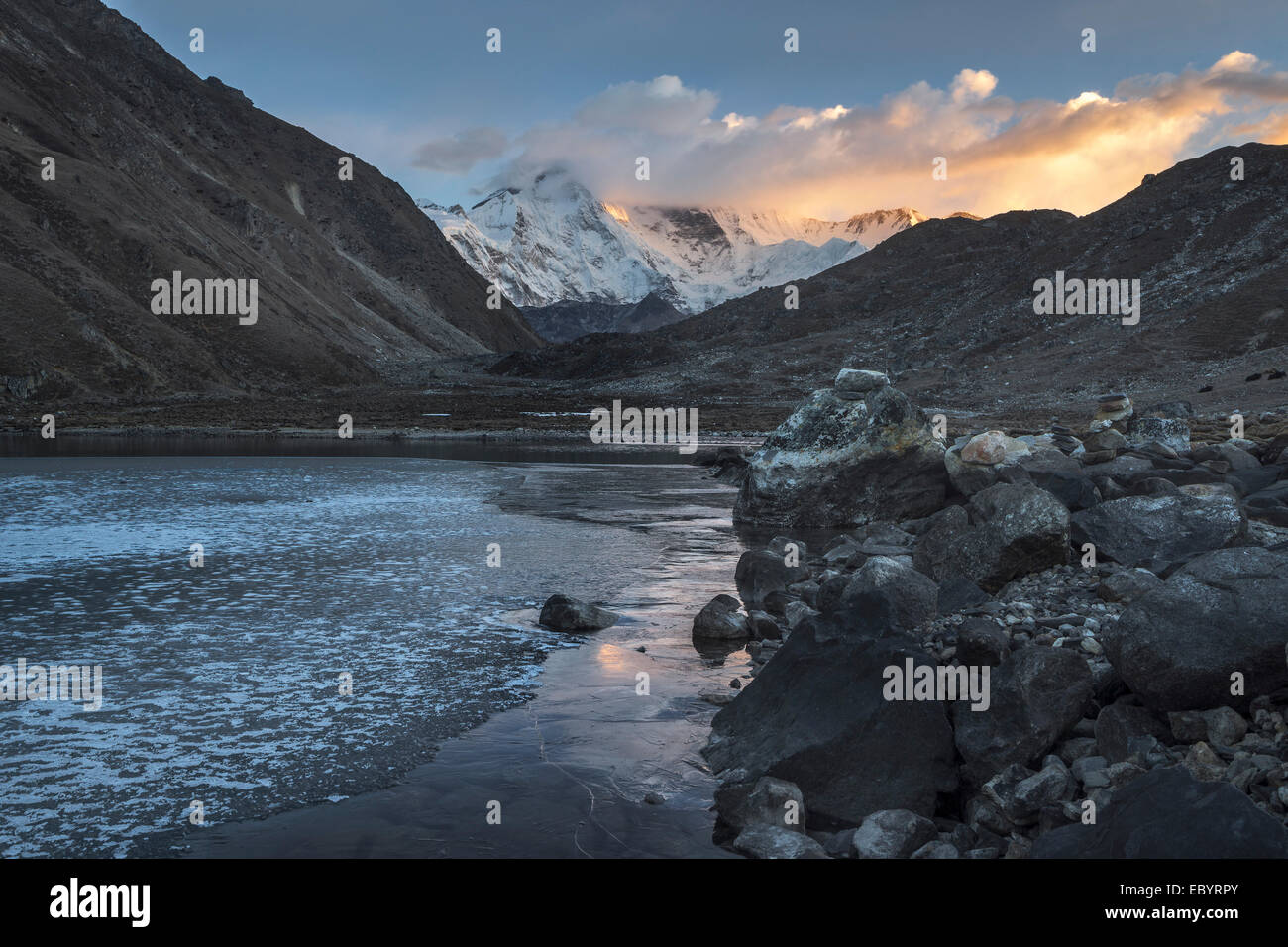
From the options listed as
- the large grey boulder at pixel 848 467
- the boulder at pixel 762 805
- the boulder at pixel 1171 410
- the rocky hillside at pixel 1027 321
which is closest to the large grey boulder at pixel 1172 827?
the boulder at pixel 762 805

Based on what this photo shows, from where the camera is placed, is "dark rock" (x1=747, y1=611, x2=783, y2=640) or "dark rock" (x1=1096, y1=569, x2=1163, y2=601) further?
"dark rock" (x1=747, y1=611, x2=783, y2=640)

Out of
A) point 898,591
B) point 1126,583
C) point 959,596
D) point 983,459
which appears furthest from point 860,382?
point 1126,583

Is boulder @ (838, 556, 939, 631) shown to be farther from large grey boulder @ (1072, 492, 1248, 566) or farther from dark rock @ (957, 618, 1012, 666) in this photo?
large grey boulder @ (1072, 492, 1248, 566)

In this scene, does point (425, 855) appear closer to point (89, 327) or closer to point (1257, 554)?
point (1257, 554)

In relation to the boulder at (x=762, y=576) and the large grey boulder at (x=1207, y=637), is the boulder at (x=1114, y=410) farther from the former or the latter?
the large grey boulder at (x=1207, y=637)

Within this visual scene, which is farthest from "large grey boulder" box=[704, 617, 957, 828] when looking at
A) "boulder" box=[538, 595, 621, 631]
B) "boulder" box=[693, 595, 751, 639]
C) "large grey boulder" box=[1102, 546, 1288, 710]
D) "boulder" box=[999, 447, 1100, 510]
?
"boulder" box=[999, 447, 1100, 510]

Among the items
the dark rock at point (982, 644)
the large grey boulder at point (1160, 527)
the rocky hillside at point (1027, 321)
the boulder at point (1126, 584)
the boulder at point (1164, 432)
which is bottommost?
the dark rock at point (982, 644)

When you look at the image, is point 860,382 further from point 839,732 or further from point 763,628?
point 839,732
